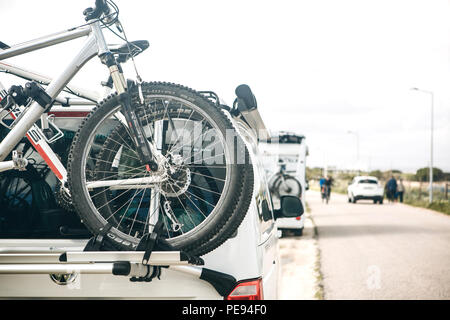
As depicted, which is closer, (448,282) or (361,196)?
(448,282)

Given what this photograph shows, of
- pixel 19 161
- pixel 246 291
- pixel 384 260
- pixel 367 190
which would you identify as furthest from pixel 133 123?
pixel 367 190

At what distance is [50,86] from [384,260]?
28.2 ft

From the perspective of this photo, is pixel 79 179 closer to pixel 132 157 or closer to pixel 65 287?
pixel 132 157

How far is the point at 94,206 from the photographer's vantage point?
8.84 feet

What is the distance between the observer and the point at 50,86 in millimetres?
2820

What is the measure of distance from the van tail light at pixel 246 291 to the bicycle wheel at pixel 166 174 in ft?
0.90

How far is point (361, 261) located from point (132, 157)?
789cm

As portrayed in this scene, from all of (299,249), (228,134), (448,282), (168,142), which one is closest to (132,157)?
(168,142)

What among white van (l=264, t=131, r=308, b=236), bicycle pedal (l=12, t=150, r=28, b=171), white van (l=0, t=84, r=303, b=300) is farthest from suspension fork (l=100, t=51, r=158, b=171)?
white van (l=264, t=131, r=308, b=236)

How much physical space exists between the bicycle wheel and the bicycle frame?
26 centimetres

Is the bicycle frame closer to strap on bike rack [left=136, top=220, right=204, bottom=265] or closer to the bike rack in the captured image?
the bike rack

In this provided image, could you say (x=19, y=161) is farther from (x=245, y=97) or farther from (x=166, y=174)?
(x=245, y=97)

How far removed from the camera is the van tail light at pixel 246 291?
2588mm

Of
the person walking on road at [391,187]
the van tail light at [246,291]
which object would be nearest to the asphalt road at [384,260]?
the van tail light at [246,291]
